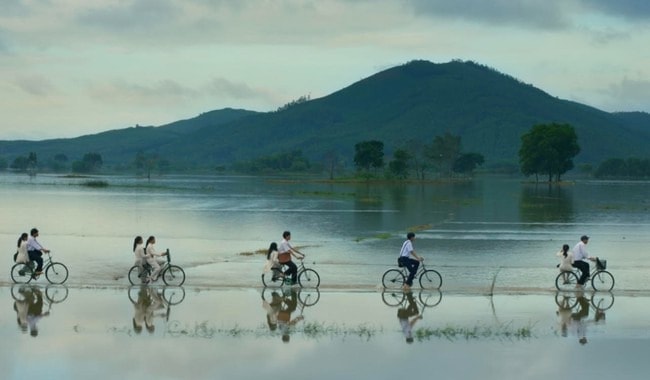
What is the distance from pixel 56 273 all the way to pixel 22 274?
1.06 metres

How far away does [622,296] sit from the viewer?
2655cm

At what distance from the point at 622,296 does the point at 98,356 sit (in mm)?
16528

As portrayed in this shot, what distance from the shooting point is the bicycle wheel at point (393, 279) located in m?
27.5

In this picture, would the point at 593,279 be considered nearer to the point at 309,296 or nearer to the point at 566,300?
the point at 566,300

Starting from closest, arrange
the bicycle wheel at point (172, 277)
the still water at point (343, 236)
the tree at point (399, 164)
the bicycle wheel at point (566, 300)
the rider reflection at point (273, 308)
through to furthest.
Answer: the rider reflection at point (273, 308) → the bicycle wheel at point (566, 300) → the bicycle wheel at point (172, 277) → the still water at point (343, 236) → the tree at point (399, 164)

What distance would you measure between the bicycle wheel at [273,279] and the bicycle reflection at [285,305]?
16.0 inches

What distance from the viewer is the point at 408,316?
22797 millimetres

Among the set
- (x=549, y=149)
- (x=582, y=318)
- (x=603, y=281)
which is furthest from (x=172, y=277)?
(x=549, y=149)

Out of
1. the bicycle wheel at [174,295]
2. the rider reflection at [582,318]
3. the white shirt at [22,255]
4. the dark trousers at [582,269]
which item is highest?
the white shirt at [22,255]

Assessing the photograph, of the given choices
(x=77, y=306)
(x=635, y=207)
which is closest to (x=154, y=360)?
(x=77, y=306)

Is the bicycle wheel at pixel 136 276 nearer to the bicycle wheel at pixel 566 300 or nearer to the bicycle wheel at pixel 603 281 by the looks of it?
the bicycle wheel at pixel 566 300

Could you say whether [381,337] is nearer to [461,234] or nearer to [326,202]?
[461,234]

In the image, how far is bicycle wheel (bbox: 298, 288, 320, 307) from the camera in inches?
982

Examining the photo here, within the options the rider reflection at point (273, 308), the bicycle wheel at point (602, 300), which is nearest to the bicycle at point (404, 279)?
the rider reflection at point (273, 308)
